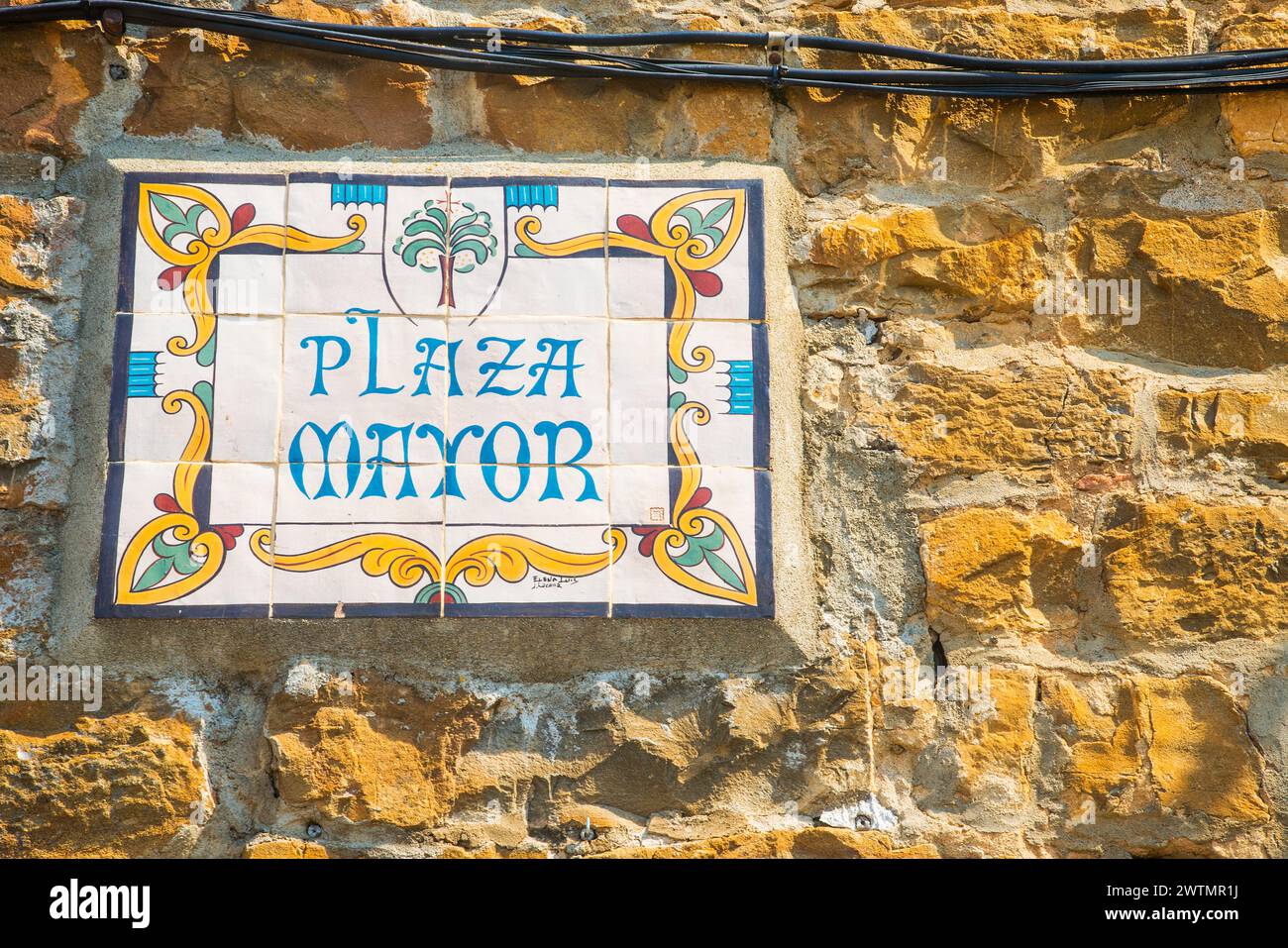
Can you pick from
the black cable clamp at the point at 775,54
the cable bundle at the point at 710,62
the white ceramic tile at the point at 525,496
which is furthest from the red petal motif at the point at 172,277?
the black cable clamp at the point at 775,54

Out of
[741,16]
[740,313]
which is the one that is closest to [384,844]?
[740,313]

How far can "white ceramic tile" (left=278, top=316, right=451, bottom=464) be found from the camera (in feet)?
6.39

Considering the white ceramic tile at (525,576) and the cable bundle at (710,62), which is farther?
the cable bundle at (710,62)

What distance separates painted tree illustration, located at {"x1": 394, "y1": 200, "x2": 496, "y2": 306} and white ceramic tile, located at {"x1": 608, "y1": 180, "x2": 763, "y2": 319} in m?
0.22

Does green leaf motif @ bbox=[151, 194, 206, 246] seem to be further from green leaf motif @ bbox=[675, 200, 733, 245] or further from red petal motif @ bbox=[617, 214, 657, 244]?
green leaf motif @ bbox=[675, 200, 733, 245]

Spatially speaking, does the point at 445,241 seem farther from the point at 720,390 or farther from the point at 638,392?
the point at 720,390

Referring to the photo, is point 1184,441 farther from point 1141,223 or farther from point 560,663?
point 560,663

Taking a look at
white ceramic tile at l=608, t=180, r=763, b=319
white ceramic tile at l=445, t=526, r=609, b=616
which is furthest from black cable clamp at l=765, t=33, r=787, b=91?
white ceramic tile at l=445, t=526, r=609, b=616

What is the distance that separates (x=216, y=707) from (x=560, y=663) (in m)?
0.55

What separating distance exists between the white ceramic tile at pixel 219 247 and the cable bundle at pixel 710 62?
274 millimetres

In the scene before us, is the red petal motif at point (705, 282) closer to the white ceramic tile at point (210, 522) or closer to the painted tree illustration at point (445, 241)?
the painted tree illustration at point (445, 241)

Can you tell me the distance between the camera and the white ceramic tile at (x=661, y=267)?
2018mm

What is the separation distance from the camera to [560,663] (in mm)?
1938

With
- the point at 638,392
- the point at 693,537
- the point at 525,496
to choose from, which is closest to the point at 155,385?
the point at 525,496
